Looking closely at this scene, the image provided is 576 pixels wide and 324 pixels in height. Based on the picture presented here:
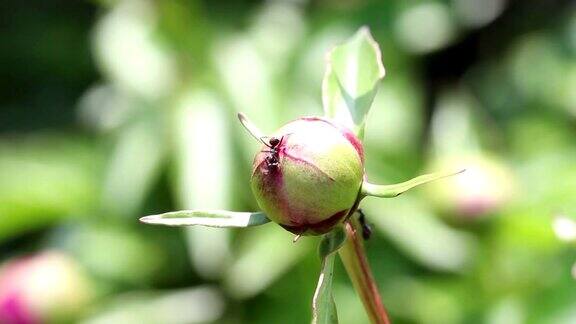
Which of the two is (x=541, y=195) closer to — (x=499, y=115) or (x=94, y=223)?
(x=499, y=115)

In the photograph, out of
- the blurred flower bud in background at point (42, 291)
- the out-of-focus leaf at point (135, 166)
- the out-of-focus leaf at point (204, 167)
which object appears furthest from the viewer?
the out-of-focus leaf at point (135, 166)

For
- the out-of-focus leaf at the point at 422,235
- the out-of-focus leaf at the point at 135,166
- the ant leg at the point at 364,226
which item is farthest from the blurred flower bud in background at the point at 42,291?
the ant leg at the point at 364,226

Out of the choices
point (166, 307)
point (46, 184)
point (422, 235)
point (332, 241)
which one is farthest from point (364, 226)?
point (46, 184)

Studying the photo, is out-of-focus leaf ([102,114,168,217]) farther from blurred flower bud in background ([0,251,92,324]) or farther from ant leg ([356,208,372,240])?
ant leg ([356,208,372,240])

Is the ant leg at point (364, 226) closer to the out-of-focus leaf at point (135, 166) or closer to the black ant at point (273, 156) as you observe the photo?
the black ant at point (273, 156)

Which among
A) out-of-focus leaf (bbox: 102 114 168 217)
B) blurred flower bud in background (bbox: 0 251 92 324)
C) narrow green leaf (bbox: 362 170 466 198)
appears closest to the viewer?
narrow green leaf (bbox: 362 170 466 198)

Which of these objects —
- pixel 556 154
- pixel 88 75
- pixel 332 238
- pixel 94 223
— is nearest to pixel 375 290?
pixel 332 238

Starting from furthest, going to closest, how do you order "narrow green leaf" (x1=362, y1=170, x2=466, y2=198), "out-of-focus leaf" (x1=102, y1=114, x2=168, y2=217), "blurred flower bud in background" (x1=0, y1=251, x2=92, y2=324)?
"out-of-focus leaf" (x1=102, y1=114, x2=168, y2=217), "blurred flower bud in background" (x1=0, y1=251, x2=92, y2=324), "narrow green leaf" (x1=362, y1=170, x2=466, y2=198)

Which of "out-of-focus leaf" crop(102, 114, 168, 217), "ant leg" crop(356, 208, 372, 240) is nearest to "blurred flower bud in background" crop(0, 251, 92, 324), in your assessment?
"out-of-focus leaf" crop(102, 114, 168, 217)
